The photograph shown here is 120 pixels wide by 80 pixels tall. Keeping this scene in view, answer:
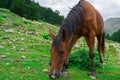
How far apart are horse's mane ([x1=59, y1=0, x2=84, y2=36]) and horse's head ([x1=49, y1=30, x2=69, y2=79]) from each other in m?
0.40

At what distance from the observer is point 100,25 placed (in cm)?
1345

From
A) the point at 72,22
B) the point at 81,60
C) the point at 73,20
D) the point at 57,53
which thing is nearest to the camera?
the point at 57,53

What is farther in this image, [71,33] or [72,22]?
[72,22]

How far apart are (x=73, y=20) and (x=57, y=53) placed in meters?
1.64

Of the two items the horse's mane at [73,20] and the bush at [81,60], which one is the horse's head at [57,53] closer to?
the horse's mane at [73,20]

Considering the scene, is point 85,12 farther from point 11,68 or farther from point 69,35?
point 11,68

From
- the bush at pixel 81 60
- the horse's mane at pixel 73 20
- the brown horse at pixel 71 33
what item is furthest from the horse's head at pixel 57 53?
the bush at pixel 81 60

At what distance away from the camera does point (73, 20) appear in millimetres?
10250

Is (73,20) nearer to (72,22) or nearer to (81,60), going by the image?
(72,22)

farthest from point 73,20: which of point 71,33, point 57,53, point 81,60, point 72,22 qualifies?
point 81,60

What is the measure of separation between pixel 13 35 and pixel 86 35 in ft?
31.1

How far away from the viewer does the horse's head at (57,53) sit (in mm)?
8984

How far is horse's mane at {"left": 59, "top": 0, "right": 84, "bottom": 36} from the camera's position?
32.1 feet

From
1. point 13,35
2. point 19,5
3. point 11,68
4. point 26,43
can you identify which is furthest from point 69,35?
point 19,5
